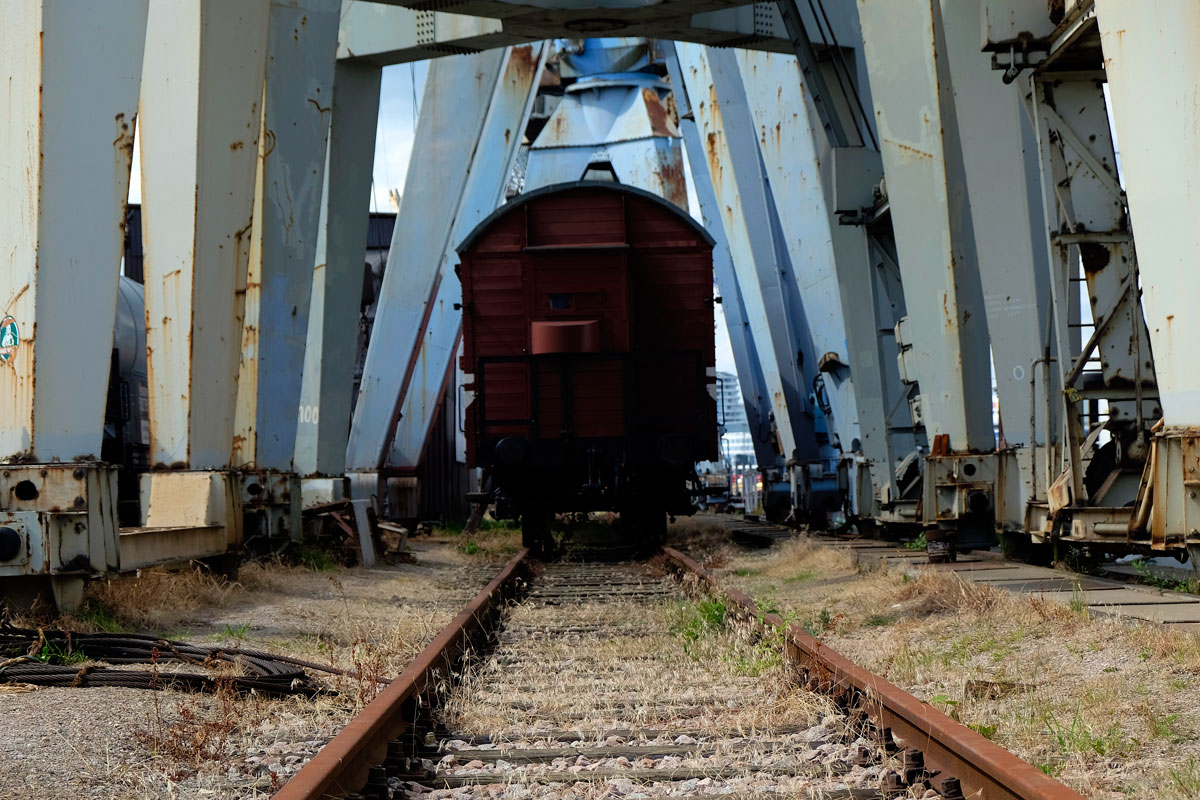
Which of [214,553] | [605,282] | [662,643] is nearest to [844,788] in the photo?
[662,643]

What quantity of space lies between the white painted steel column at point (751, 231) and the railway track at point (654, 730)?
12656 mm

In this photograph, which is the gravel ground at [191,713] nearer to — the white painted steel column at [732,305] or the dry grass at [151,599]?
the dry grass at [151,599]

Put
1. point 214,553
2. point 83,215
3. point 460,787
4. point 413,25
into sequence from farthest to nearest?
point 413,25
point 214,553
point 83,215
point 460,787

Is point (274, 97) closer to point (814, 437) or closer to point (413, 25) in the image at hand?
point (413, 25)

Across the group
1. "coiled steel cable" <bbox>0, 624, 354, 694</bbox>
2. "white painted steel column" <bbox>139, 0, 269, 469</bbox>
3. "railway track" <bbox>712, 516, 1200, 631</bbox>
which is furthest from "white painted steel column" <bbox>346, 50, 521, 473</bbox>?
"coiled steel cable" <bbox>0, 624, 354, 694</bbox>

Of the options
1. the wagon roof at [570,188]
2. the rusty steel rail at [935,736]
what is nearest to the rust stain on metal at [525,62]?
the wagon roof at [570,188]

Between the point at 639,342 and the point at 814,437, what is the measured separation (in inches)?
265

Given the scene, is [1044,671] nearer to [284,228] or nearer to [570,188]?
[284,228]

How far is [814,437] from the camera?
1950 centimetres

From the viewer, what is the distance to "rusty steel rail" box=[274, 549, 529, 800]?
3.25m

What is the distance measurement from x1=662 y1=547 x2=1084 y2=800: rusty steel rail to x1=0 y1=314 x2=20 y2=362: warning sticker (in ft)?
14.3

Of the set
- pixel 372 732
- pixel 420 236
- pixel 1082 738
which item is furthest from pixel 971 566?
pixel 420 236

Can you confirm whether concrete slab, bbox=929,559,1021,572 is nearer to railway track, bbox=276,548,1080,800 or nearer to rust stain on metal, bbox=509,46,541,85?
railway track, bbox=276,548,1080,800

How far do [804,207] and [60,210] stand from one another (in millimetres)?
11369
